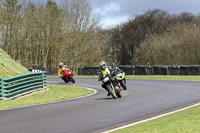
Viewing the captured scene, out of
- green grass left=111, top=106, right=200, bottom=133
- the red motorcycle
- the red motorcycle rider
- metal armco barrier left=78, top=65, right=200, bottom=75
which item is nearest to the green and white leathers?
green grass left=111, top=106, right=200, bottom=133

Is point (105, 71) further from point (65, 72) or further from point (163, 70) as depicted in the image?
point (163, 70)

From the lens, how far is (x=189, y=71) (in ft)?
110

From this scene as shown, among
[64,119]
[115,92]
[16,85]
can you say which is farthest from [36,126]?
[16,85]

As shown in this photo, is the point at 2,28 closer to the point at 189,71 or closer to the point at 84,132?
the point at 189,71

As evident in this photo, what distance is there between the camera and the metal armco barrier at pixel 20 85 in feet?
51.1

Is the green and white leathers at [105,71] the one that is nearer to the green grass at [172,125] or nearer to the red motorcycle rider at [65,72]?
the green grass at [172,125]

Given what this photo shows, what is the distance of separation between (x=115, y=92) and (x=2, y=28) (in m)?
37.6

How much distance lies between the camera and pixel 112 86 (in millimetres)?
14445

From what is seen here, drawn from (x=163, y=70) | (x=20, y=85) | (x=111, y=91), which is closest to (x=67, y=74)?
(x=20, y=85)

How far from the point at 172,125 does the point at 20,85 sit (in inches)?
429

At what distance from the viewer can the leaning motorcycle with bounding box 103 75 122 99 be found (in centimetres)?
1420

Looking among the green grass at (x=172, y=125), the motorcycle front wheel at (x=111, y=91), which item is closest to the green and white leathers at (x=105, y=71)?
the motorcycle front wheel at (x=111, y=91)

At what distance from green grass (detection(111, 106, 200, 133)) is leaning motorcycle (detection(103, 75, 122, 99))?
5.41 meters

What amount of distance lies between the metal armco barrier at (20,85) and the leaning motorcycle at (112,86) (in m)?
4.62
